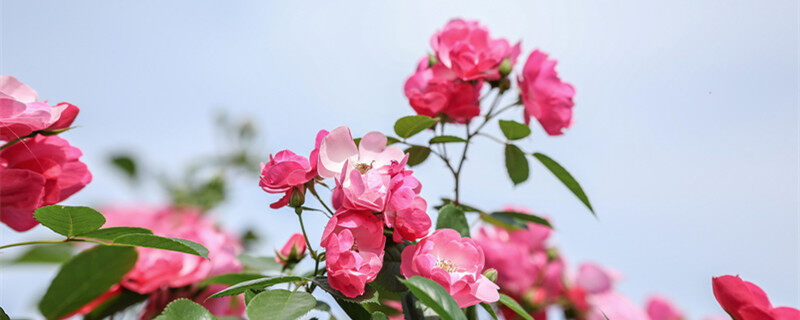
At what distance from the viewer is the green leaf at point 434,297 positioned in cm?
42

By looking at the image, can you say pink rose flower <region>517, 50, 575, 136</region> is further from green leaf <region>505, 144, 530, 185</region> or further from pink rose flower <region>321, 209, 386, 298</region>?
pink rose flower <region>321, 209, 386, 298</region>

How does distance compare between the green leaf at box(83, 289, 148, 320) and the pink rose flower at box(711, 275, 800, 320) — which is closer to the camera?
the pink rose flower at box(711, 275, 800, 320)

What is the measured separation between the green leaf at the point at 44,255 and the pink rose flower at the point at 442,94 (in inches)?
34.0

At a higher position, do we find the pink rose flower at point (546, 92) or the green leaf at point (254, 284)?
the pink rose flower at point (546, 92)

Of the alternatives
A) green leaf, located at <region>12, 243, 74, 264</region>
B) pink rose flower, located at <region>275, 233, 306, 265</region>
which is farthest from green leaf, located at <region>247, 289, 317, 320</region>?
green leaf, located at <region>12, 243, 74, 264</region>

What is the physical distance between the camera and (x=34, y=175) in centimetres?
61

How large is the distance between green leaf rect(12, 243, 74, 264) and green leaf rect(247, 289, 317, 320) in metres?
0.87

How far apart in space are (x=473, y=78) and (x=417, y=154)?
0.15m

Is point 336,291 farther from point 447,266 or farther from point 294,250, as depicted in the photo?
point 294,250

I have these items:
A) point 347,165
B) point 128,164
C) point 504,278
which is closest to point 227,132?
point 128,164

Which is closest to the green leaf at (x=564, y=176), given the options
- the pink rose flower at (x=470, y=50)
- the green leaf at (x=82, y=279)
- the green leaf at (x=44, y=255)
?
the pink rose flower at (x=470, y=50)

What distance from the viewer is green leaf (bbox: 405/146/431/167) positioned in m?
0.81

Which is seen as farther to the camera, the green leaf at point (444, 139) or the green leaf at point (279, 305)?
the green leaf at point (444, 139)

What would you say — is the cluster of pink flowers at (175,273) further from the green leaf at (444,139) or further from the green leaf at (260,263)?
the green leaf at (444,139)
